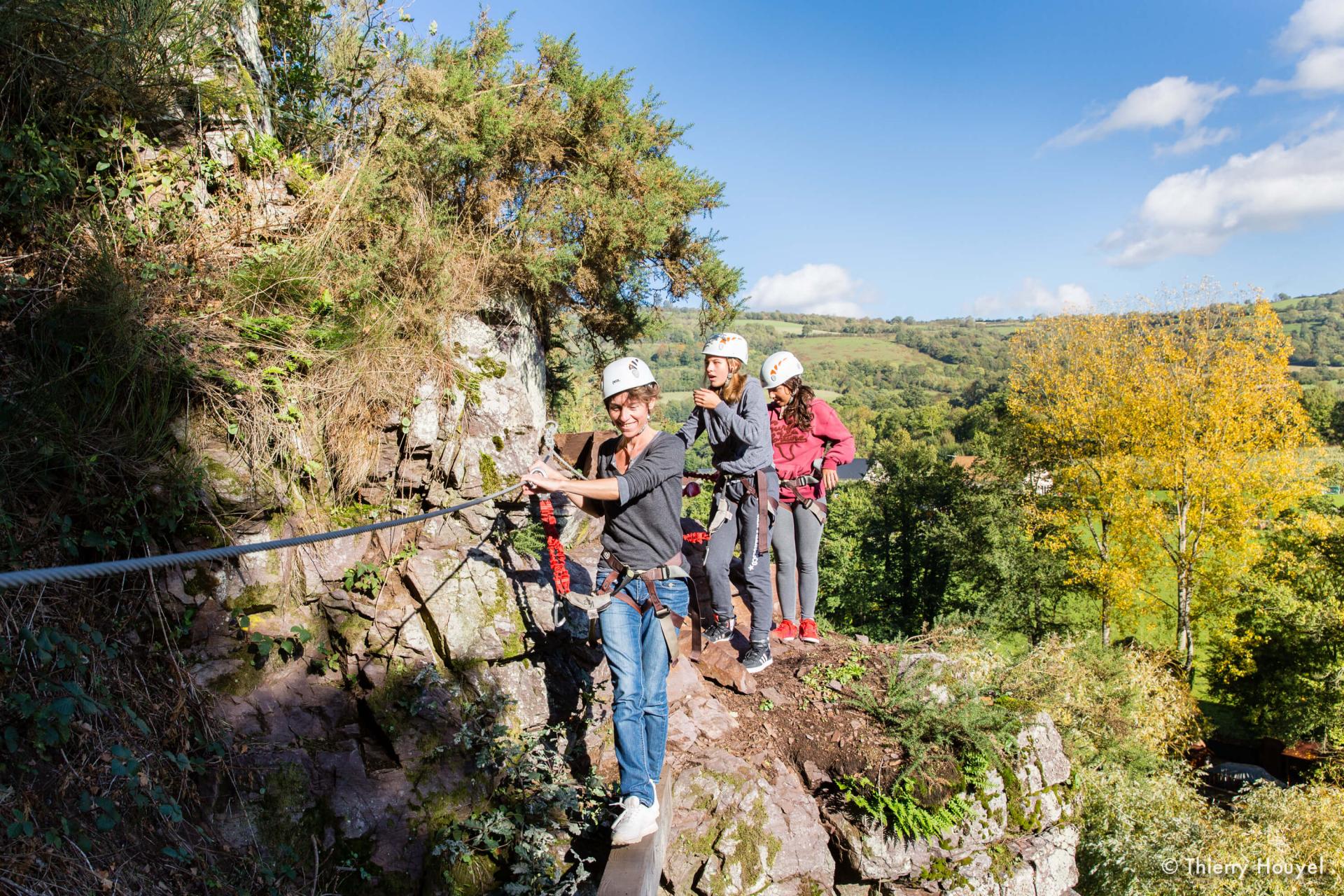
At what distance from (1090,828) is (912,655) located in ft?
26.4

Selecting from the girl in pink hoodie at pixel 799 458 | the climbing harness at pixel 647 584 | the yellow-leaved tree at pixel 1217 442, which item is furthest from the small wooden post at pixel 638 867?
the yellow-leaved tree at pixel 1217 442

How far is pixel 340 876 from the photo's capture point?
384cm

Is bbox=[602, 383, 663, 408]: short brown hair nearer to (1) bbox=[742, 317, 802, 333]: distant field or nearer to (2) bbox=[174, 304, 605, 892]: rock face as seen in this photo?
(2) bbox=[174, 304, 605, 892]: rock face

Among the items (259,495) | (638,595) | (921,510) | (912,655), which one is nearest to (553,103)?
(259,495)

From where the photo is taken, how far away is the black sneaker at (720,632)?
247 inches

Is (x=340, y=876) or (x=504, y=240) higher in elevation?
A: (x=504, y=240)

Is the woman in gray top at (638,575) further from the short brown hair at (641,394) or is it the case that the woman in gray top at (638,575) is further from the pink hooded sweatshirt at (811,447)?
the pink hooded sweatshirt at (811,447)

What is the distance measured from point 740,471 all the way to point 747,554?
29.7 inches

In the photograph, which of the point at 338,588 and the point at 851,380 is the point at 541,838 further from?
the point at 851,380

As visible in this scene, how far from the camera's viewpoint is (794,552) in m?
6.04

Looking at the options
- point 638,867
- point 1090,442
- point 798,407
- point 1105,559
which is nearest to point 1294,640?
point 1105,559

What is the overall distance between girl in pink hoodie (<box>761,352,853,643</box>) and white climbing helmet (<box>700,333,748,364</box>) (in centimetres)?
52

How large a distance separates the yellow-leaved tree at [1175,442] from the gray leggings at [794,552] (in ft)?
90.5

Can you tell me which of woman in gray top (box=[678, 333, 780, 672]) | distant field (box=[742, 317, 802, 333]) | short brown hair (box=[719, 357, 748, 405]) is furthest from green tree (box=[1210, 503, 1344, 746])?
distant field (box=[742, 317, 802, 333])
